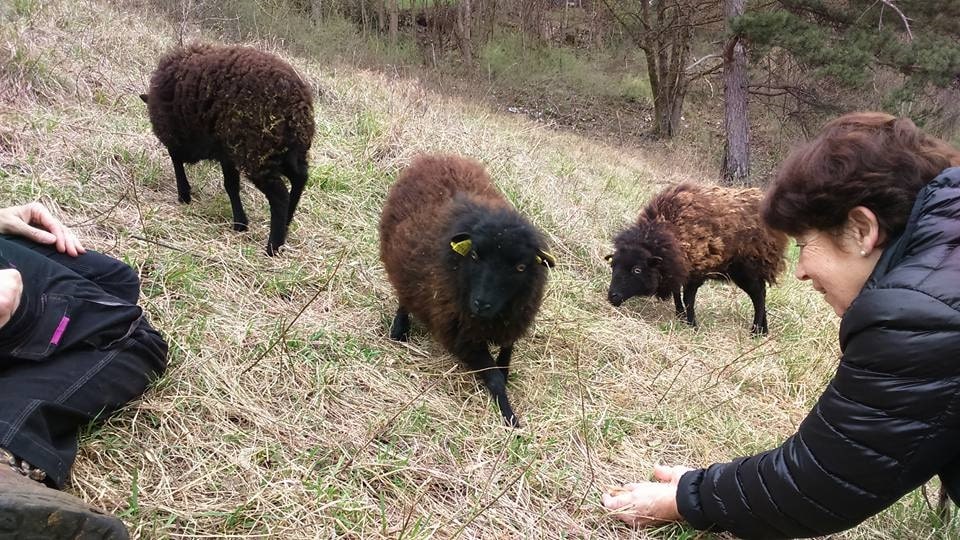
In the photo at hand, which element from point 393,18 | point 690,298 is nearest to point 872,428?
point 690,298

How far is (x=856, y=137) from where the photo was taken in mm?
1850

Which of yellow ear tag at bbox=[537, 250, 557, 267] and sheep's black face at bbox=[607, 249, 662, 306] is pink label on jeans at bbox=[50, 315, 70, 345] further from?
sheep's black face at bbox=[607, 249, 662, 306]

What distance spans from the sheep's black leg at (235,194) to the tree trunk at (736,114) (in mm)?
12665

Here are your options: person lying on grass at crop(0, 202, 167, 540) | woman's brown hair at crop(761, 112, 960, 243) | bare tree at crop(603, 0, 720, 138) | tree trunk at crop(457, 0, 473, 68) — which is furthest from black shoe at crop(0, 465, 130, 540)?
tree trunk at crop(457, 0, 473, 68)

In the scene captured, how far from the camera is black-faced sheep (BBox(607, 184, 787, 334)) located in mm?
5852

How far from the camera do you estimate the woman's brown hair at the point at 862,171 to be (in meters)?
1.79

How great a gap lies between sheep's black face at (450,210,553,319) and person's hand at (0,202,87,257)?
71.0 inches

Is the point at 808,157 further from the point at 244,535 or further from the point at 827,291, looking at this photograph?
the point at 244,535

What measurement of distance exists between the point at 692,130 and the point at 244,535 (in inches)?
919

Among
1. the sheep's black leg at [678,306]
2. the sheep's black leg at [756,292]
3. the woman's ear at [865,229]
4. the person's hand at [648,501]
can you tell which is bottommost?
the sheep's black leg at [678,306]

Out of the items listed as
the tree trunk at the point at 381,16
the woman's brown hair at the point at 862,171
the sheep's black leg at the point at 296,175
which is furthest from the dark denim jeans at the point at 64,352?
the tree trunk at the point at 381,16

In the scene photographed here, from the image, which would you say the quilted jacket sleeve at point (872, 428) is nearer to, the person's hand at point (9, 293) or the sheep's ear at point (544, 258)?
the sheep's ear at point (544, 258)

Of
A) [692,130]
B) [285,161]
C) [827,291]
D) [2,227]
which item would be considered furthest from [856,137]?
[692,130]

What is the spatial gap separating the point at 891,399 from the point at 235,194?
14.6ft
